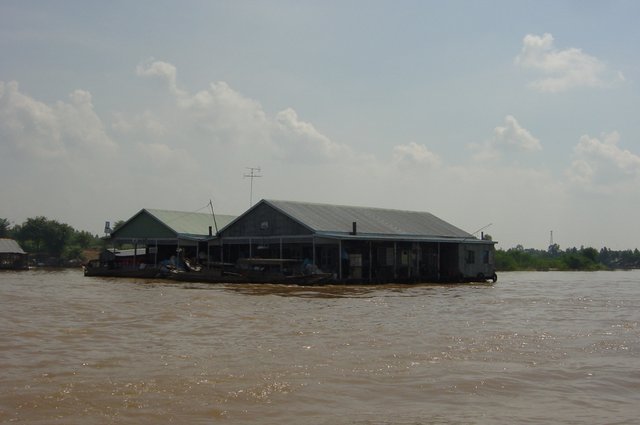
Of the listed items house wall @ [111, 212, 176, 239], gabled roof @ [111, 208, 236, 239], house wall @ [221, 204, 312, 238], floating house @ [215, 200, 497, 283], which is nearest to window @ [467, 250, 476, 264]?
floating house @ [215, 200, 497, 283]

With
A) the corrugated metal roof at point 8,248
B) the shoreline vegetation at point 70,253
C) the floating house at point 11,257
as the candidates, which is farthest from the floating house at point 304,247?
the shoreline vegetation at point 70,253

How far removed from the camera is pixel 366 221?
134 ft

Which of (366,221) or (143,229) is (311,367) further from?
(143,229)

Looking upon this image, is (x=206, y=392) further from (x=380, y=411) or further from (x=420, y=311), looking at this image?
(x=420, y=311)

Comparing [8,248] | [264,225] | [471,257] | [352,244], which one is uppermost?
[264,225]

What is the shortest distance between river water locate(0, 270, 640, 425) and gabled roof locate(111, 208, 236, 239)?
2402cm

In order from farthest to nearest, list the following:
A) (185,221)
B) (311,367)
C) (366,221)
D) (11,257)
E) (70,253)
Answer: (70,253), (11,257), (185,221), (366,221), (311,367)

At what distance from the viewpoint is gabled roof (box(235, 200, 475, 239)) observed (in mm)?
37000

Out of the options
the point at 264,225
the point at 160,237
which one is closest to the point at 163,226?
the point at 160,237

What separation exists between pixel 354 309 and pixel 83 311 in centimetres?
814

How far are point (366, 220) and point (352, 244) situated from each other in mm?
3896

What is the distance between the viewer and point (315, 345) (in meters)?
12.8

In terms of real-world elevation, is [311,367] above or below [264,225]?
below

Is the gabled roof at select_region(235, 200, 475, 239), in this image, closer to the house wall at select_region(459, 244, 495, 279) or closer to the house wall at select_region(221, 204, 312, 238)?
the house wall at select_region(221, 204, 312, 238)
